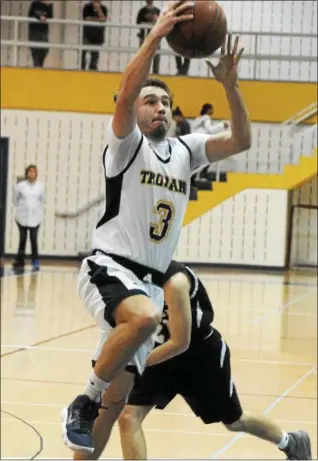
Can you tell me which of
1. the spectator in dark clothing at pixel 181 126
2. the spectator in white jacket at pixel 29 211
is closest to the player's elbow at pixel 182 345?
the spectator in white jacket at pixel 29 211

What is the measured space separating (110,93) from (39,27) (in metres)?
2.27

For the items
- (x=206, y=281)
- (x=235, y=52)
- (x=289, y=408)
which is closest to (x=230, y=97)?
(x=235, y=52)

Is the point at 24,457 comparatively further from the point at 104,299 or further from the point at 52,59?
the point at 52,59

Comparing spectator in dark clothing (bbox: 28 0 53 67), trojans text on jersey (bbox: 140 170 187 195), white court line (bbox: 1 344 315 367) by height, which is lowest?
white court line (bbox: 1 344 315 367)

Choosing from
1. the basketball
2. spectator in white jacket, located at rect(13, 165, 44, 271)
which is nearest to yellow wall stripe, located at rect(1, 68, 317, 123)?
spectator in white jacket, located at rect(13, 165, 44, 271)

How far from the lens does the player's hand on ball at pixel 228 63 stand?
4.77 meters

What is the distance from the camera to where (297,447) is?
6.12 m

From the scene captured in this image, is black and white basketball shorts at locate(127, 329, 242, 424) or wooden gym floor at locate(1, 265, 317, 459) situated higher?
black and white basketball shorts at locate(127, 329, 242, 424)

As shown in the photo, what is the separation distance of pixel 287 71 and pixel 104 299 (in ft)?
67.7

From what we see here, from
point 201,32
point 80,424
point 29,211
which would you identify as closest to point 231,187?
point 29,211

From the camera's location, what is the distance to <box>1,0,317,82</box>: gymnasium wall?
2484 centimetres

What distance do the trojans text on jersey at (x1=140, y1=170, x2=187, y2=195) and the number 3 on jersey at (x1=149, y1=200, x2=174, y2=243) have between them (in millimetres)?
89

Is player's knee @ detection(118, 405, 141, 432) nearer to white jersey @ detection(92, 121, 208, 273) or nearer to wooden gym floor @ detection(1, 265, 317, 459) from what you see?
white jersey @ detection(92, 121, 208, 273)

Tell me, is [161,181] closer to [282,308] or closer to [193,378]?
[193,378]
